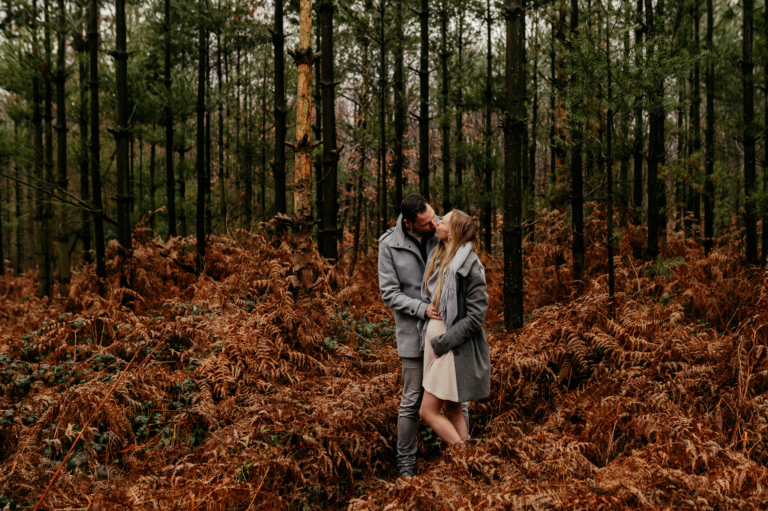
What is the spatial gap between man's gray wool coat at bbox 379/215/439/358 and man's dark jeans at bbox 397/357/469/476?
5.1 inches

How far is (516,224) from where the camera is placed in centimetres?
562

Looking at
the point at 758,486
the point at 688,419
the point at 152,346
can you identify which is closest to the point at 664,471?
the point at 758,486

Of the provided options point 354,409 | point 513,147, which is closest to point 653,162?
point 513,147

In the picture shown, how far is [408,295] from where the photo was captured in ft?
12.6

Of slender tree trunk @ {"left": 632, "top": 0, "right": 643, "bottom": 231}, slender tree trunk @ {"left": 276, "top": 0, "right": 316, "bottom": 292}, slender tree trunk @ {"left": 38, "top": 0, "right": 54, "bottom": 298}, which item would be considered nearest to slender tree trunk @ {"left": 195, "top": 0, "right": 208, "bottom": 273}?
slender tree trunk @ {"left": 38, "top": 0, "right": 54, "bottom": 298}

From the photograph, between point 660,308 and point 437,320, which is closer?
point 437,320

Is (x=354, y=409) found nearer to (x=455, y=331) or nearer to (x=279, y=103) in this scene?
(x=455, y=331)

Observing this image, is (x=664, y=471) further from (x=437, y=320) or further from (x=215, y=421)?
(x=215, y=421)

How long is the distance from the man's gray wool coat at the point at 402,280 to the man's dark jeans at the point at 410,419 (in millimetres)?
131

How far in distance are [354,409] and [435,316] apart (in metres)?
1.22

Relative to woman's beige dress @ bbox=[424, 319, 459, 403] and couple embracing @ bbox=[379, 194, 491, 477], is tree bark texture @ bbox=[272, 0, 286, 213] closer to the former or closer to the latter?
couple embracing @ bbox=[379, 194, 491, 477]

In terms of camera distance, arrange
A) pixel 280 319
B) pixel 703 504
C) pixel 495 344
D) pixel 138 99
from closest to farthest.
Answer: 1. pixel 703 504
2. pixel 495 344
3. pixel 280 319
4. pixel 138 99

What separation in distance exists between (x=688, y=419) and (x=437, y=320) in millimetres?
1892

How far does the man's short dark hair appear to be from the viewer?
3631mm
